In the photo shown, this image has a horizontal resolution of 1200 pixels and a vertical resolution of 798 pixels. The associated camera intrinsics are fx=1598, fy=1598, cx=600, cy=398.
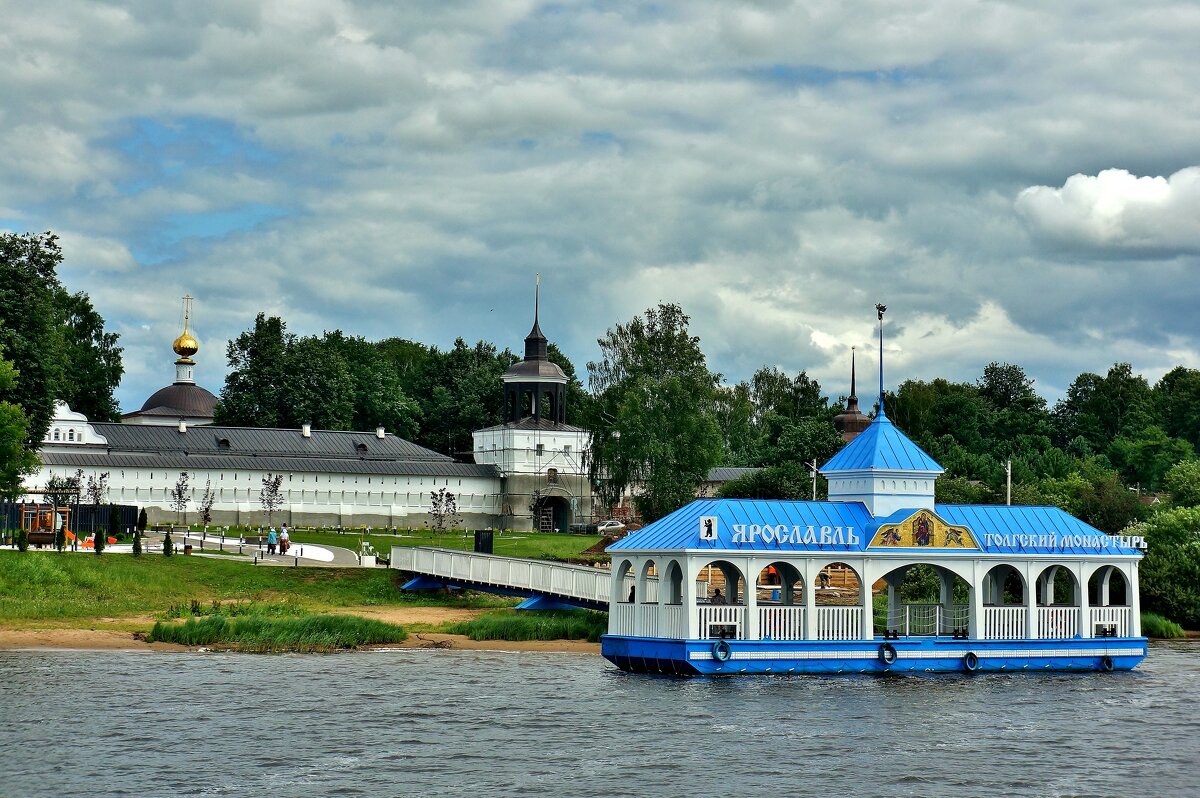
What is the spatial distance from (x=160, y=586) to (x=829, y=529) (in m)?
27.7

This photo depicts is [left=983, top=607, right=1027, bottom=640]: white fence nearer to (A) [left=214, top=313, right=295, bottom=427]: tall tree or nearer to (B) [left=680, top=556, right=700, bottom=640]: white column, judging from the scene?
(B) [left=680, top=556, right=700, bottom=640]: white column

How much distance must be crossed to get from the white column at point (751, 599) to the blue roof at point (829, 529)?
0.47 meters

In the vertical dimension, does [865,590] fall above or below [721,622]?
above

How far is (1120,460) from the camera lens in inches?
5344

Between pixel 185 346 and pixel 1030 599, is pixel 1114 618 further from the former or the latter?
pixel 185 346

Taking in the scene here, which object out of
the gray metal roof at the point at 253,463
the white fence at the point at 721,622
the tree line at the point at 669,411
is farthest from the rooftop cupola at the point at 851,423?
the white fence at the point at 721,622

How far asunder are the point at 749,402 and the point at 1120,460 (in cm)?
3888

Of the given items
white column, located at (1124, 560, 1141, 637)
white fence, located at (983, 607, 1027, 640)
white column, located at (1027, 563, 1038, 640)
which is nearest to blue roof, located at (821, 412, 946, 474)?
white column, located at (1027, 563, 1038, 640)

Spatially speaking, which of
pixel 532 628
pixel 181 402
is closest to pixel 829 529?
pixel 532 628

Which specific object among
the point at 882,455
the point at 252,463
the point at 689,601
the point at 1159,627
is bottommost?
the point at 1159,627

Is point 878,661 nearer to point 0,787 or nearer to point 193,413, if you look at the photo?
point 0,787

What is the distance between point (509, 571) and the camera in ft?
193

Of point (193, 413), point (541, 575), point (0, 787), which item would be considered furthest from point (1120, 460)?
point (0, 787)

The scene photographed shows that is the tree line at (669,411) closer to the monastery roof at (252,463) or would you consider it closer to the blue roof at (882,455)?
the monastery roof at (252,463)
